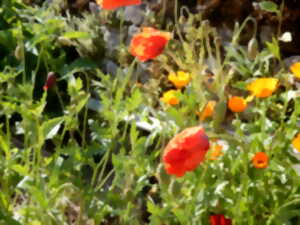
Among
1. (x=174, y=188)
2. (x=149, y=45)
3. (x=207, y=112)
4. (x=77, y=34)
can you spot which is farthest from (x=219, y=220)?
(x=77, y=34)

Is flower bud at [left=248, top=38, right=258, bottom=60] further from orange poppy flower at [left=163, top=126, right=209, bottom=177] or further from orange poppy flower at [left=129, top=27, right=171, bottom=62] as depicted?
orange poppy flower at [left=163, top=126, right=209, bottom=177]

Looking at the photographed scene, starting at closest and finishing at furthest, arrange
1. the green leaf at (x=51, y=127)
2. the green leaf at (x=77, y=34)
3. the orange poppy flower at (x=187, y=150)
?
the orange poppy flower at (x=187, y=150) → the green leaf at (x=51, y=127) → the green leaf at (x=77, y=34)

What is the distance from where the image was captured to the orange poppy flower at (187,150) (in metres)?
1.30

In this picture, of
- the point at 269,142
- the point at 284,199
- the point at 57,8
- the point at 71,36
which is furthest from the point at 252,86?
the point at 57,8

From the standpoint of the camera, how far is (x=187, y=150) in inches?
51.3

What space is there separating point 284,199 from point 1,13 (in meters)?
2.03

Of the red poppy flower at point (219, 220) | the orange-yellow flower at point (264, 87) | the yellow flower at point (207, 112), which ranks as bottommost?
the red poppy flower at point (219, 220)

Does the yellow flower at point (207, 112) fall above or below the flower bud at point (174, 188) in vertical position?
above

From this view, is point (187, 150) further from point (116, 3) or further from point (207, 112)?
point (116, 3)

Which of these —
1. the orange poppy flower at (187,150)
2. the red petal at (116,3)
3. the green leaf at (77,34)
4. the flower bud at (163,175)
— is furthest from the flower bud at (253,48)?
the green leaf at (77,34)

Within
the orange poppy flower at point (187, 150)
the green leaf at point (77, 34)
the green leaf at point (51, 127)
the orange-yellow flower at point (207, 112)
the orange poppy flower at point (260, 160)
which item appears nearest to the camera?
the orange poppy flower at point (187, 150)

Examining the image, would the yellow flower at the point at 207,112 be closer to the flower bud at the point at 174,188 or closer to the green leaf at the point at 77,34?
the flower bud at the point at 174,188

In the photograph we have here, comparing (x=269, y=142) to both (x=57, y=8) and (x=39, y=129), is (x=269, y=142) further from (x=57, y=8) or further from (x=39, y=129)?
(x=57, y=8)

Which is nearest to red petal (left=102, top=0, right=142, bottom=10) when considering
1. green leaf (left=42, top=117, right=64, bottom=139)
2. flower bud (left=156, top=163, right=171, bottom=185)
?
green leaf (left=42, top=117, right=64, bottom=139)
